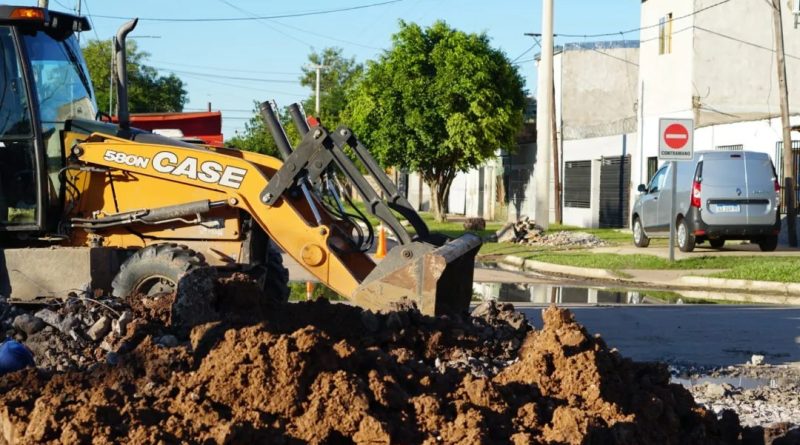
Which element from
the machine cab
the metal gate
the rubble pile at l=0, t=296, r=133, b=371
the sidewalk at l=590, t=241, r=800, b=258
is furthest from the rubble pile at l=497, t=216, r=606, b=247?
the rubble pile at l=0, t=296, r=133, b=371

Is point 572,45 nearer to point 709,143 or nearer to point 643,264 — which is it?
point 709,143

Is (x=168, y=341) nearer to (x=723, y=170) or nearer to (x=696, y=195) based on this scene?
(x=696, y=195)

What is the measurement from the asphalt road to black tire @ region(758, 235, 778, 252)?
9198 mm

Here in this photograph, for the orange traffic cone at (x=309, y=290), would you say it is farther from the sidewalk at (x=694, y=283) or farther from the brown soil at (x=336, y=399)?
the brown soil at (x=336, y=399)

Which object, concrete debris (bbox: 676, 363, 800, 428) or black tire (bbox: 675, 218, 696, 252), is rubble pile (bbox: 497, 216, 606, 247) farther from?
concrete debris (bbox: 676, 363, 800, 428)

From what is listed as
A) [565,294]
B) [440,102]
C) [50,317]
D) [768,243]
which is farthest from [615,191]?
[50,317]

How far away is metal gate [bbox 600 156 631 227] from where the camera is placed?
36.5 m

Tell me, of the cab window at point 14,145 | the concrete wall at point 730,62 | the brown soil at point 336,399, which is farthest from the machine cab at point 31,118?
the concrete wall at point 730,62

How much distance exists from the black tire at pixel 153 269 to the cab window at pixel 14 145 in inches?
45.5

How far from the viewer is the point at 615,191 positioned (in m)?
37.2

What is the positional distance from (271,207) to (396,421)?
15.7 feet

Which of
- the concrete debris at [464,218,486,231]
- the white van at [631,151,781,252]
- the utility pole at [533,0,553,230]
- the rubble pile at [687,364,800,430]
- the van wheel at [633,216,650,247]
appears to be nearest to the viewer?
the rubble pile at [687,364,800,430]

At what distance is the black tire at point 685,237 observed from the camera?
2366 centimetres

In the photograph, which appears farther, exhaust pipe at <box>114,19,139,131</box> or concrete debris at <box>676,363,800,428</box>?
exhaust pipe at <box>114,19,139,131</box>
